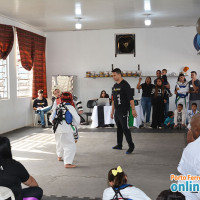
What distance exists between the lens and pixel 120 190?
232cm

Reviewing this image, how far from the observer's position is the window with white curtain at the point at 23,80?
32.0 feet

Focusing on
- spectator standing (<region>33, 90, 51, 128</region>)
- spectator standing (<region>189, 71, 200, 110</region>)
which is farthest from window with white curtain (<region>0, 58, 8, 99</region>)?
spectator standing (<region>189, 71, 200, 110</region>)

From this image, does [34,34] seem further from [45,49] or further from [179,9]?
[179,9]

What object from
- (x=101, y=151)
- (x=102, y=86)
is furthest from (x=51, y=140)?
(x=102, y=86)

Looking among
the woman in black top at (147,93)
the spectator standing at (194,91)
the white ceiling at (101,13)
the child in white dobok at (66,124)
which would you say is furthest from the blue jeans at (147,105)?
the child in white dobok at (66,124)

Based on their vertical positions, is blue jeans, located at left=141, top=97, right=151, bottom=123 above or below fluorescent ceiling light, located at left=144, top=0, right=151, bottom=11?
below

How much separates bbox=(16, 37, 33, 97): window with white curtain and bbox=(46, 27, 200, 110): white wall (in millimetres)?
1195

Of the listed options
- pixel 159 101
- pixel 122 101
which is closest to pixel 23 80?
pixel 159 101

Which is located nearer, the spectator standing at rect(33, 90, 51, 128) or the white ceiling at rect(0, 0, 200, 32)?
the white ceiling at rect(0, 0, 200, 32)

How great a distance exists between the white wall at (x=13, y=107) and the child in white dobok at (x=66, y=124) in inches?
160

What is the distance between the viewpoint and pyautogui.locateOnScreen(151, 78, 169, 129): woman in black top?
29.7 feet

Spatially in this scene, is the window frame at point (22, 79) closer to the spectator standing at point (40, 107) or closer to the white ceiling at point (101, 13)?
the spectator standing at point (40, 107)

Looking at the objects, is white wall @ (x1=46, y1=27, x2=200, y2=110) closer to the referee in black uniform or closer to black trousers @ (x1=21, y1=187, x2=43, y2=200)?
the referee in black uniform

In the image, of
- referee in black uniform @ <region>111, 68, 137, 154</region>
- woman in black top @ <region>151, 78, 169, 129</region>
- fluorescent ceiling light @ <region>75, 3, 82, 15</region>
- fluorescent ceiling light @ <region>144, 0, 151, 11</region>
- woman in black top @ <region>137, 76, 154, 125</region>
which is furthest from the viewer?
woman in black top @ <region>137, 76, 154, 125</region>
